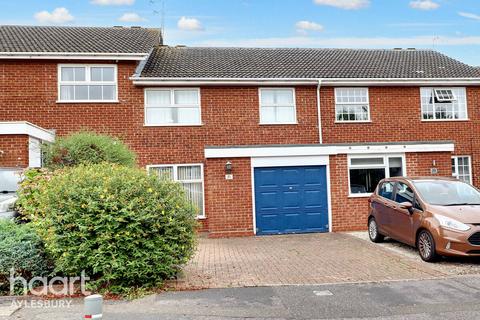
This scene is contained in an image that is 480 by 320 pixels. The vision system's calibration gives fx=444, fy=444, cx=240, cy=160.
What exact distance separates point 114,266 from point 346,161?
362 inches

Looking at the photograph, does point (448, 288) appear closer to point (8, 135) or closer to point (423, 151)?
point (423, 151)

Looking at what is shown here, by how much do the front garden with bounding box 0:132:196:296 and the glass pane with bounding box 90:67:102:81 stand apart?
27.9ft

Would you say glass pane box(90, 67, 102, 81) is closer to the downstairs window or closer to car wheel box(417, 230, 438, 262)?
the downstairs window

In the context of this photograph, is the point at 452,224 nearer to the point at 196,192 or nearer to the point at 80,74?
the point at 196,192

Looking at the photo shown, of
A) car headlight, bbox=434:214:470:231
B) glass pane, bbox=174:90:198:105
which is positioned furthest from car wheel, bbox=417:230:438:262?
glass pane, bbox=174:90:198:105

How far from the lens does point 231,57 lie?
718 inches

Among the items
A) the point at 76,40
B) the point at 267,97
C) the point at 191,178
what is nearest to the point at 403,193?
the point at 267,97

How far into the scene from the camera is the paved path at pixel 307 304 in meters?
5.45

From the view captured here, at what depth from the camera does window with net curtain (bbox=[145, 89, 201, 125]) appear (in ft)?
49.6

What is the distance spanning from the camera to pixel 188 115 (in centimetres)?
1529

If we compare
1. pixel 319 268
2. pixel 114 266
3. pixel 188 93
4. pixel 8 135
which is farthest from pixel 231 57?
pixel 114 266

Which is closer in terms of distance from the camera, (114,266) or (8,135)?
(114,266)

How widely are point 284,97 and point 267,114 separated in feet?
2.89

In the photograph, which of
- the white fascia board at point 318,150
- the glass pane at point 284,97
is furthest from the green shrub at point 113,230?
the glass pane at point 284,97
